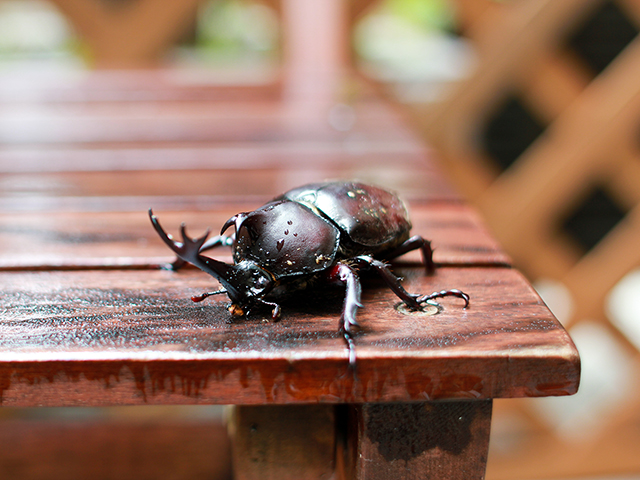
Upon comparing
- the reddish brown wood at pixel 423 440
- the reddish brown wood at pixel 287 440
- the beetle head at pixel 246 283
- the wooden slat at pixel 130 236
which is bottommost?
the reddish brown wood at pixel 287 440

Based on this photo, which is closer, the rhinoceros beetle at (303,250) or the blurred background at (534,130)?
the rhinoceros beetle at (303,250)

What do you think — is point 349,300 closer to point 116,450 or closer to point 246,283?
point 246,283

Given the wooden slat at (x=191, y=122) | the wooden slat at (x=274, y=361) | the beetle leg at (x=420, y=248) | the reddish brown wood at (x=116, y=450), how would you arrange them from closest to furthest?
the wooden slat at (x=274, y=361) < the beetle leg at (x=420, y=248) < the reddish brown wood at (x=116, y=450) < the wooden slat at (x=191, y=122)

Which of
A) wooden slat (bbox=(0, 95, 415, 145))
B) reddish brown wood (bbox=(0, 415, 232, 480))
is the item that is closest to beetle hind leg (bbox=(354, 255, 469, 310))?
reddish brown wood (bbox=(0, 415, 232, 480))


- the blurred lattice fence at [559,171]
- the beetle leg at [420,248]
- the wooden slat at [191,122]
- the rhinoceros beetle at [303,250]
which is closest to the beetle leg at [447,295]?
the rhinoceros beetle at [303,250]

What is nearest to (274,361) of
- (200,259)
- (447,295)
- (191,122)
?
(200,259)

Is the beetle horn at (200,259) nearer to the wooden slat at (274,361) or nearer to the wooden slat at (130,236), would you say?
the wooden slat at (274,361)

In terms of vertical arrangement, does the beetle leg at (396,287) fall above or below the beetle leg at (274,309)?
above

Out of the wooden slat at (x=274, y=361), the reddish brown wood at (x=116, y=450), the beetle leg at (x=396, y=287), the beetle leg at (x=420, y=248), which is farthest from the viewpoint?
the reddish brown wood at (x=116, y=450)
